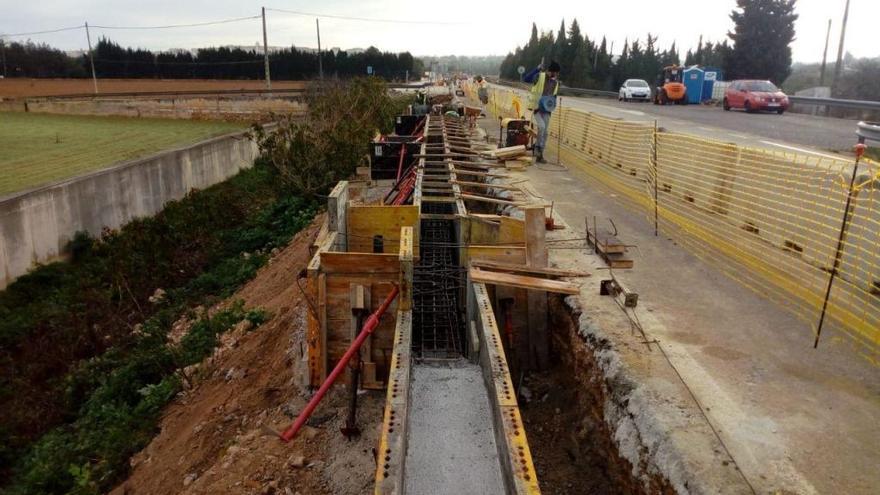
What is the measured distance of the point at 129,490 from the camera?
5977 millimetres

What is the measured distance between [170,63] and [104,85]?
11.7 meters

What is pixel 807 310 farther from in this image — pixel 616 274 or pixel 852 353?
pixel 616 274

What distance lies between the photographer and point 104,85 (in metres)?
45.6

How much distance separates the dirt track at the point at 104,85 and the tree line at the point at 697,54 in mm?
25920

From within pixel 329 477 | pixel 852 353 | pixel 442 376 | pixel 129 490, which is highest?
pixel 852 353

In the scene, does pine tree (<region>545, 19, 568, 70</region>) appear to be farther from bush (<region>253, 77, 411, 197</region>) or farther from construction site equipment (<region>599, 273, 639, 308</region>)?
construction site equipment (<region>599, 273, 639, 308</region>)

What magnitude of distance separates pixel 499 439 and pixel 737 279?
3.39 meters

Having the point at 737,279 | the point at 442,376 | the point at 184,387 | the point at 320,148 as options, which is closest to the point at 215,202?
the point at 320,148

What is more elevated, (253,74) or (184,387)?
(253,74)

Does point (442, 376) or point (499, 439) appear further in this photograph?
point (442, 376)

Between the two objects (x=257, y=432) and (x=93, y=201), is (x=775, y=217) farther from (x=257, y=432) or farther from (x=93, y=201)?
(x=93, y=201)

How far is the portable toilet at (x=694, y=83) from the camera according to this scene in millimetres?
31453

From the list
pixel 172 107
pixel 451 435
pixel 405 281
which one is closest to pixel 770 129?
pixel 405 281

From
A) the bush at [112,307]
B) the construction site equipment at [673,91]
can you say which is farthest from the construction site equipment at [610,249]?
the construction site equipment at [673,91]
